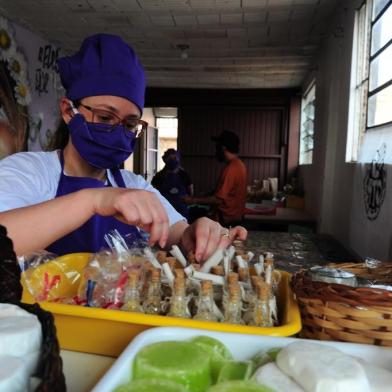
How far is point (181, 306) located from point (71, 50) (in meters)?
4.89

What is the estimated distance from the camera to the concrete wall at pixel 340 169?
7.04 ft

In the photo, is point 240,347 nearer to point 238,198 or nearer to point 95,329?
point 95,329

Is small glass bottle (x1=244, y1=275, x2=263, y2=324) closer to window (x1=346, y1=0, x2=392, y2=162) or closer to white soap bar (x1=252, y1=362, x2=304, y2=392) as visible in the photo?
white soap bar (x1=252, y1=362, x2=304, y2=392)

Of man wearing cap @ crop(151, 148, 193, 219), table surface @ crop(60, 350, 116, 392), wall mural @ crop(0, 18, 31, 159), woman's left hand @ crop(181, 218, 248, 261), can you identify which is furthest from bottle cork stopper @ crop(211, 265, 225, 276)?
man wearing cap @ crop(151, 148, 193, 219)

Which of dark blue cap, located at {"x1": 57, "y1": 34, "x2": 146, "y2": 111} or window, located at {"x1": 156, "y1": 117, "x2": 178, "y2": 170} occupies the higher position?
window, located at {"x1": 156, "y1": 117, "x2": 178, "y2": 170}

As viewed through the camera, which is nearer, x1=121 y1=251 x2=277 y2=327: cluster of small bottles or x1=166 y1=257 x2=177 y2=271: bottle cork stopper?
x1=121 y1=251 x2=277 y2=327: cluster of small bottles

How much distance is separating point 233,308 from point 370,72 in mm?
2337

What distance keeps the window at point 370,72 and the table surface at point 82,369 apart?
1950 mm

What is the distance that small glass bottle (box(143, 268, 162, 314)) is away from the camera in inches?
24.9

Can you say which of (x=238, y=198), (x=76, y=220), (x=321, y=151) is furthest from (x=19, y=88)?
(x=76, y=220)

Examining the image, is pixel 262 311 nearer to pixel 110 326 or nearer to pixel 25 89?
pixel 110 326

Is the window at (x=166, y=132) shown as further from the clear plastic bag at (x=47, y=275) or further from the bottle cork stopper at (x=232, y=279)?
the bottle cork stopper at (x=232, y=279)

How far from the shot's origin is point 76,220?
0.75 metres

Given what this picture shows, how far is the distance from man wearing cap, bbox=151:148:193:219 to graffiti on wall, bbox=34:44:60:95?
168 cm
